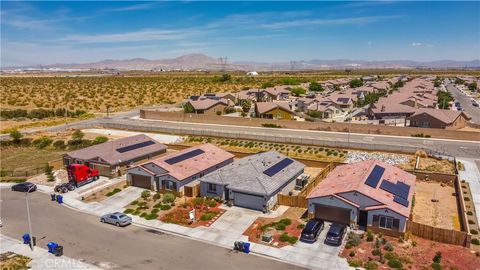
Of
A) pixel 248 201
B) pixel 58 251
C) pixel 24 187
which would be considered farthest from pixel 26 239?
pixel 248 201

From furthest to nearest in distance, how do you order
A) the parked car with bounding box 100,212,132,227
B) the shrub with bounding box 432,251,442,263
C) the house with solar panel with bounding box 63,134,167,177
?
1. the house with solar panel with bounding box 63,134,167,177
2. the parked car with bounding box 100,212,132,227
3. the shrub with bounding box 432,251,442,263

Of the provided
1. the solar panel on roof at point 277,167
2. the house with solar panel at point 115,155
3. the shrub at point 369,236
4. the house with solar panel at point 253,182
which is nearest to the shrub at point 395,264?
the shrub at point 369,236

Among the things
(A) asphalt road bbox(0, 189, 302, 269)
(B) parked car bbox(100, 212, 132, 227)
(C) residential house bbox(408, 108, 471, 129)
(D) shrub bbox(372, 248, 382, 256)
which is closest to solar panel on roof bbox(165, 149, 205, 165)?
(B) parked car bbox(100, 212, 132, 227)

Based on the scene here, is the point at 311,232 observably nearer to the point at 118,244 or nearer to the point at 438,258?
the point at 438,258

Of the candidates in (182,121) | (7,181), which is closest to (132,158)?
(7,181)

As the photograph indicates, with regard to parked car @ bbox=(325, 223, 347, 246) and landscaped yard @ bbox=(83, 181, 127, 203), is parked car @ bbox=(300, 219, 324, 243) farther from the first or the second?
landscaped yard @ bbox=(83, 181, 127, 203)

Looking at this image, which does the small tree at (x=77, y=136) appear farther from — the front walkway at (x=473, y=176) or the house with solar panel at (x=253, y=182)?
the front walkway at (x=473, y=176)

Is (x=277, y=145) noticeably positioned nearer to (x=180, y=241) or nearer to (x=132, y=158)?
(x=132, y=158)
